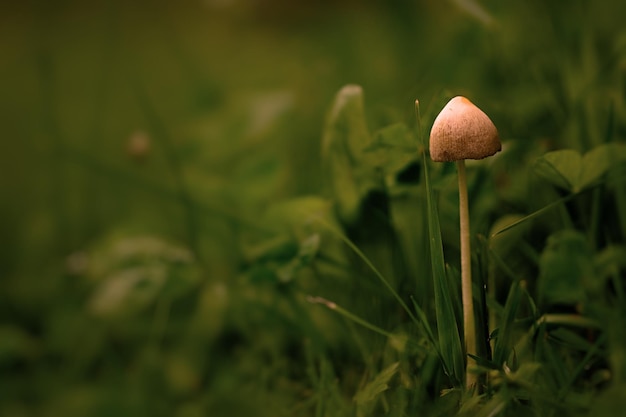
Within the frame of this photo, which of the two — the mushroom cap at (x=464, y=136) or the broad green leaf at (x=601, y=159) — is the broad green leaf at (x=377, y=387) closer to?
the mushroom cap at (x=464, y=136)

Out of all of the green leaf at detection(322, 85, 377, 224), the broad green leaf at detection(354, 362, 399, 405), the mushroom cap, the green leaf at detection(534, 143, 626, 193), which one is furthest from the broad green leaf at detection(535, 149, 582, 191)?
the broad green leaf at detection(354, 362, 399, 405)

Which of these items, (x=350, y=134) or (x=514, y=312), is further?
(x=350, y=134)

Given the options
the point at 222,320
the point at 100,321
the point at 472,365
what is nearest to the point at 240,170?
the point at 222,320

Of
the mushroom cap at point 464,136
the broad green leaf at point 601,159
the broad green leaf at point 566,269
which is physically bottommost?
the broad green leaf at point 566,269

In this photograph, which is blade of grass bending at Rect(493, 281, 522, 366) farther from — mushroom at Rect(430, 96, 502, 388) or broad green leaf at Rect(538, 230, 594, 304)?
broad green leaf at Rect(538, 230, 594, 304)

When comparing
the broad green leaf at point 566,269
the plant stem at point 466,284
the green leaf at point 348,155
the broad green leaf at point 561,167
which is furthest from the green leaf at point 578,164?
the green leaf at point 348,155

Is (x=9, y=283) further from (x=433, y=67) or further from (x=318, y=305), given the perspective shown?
(x=433, y=67)

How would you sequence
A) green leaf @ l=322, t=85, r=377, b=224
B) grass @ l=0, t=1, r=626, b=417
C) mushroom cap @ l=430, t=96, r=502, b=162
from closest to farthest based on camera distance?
mushroom cap @ l=430, t=96, r=502, b=162, grass @ l=0, t=1, r=626, b=417, green leaf @ l=322, t=85, r=377, b=224
